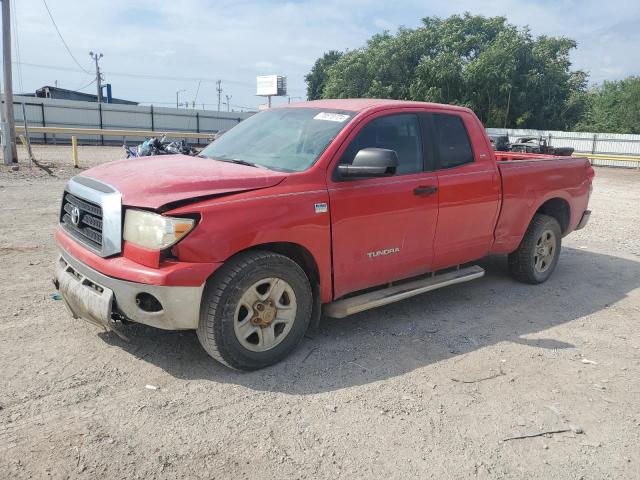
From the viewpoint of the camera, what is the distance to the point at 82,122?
33812mm

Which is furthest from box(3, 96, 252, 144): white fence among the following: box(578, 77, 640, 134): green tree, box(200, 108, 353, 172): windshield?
box(200, 108, 353, 172): windshield

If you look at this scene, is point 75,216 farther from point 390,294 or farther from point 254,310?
point 390,294

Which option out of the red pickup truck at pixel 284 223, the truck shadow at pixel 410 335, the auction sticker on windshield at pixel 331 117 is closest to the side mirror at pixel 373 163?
the red pickup truck at pixel 284 223

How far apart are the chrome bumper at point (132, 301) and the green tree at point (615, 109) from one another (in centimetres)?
3849

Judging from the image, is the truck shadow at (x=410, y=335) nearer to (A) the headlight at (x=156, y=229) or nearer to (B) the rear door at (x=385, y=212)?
(B) the rear door at (x=385, y=212)

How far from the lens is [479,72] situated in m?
34.7

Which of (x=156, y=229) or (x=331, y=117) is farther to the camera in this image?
(x=331, y=117)

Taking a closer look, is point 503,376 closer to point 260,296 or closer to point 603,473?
point 603,473

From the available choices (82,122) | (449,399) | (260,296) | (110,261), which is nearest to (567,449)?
(449,399)

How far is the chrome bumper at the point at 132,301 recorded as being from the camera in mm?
3268

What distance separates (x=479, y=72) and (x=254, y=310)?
34.7 meters

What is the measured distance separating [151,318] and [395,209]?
6.64 feet

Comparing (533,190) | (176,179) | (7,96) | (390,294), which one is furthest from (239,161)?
(7,96)

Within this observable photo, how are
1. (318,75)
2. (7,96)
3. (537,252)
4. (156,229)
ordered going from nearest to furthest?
(156,229), (537,252), (7,96), (318,75)
